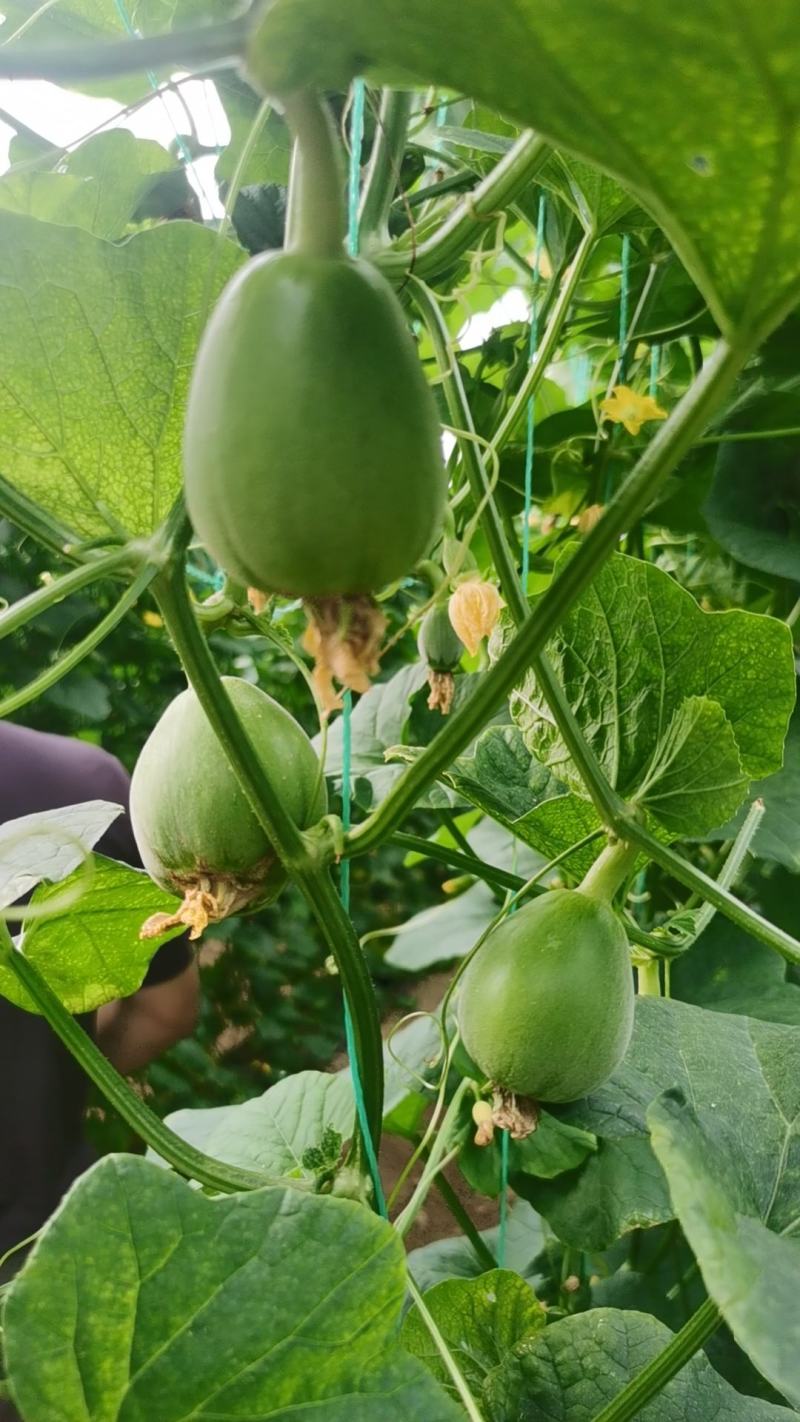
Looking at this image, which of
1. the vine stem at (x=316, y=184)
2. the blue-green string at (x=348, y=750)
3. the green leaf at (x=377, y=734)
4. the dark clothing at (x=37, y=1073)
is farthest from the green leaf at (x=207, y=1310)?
the dark clothing at (x=37, y=1073)

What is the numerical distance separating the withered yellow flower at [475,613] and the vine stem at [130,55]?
37 cm

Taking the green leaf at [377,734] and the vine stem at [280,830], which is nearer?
the vine stem at [280,830]

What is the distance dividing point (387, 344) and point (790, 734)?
68cm

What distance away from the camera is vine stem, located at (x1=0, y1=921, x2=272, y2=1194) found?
510mm

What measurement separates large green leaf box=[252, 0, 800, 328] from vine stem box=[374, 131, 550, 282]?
0.15 meters

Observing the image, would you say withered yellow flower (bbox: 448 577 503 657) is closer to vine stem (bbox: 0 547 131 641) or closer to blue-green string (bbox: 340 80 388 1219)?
blue-green string (bbox: 340 80 388 1219)

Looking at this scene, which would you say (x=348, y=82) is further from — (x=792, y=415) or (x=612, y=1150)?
(x=792, y=415)

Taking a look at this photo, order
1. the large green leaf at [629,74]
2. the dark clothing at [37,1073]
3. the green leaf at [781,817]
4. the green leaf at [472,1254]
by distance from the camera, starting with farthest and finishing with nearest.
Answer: the dark clothing at [37,1073] → the green leaf at [472,1254] → the green leaf at [781,817] → the large green leaf at [629,74]

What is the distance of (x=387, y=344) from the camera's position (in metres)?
0.31

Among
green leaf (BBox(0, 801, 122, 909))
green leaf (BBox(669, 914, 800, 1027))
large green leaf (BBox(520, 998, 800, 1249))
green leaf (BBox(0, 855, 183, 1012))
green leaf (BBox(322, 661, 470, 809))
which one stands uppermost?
green leaf (BBox(0, 801, 122, 909))

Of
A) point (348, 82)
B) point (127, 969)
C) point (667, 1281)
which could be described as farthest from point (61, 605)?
point (348, 82)

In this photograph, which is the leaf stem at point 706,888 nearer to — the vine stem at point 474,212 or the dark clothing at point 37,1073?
the vine stem at point 474,212

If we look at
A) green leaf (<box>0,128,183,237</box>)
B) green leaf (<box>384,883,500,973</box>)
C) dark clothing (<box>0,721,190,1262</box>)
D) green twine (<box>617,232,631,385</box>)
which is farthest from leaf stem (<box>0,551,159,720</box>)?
dark clothing (<box>0,721,190,1262</box>)

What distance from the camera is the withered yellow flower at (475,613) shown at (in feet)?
1.99
